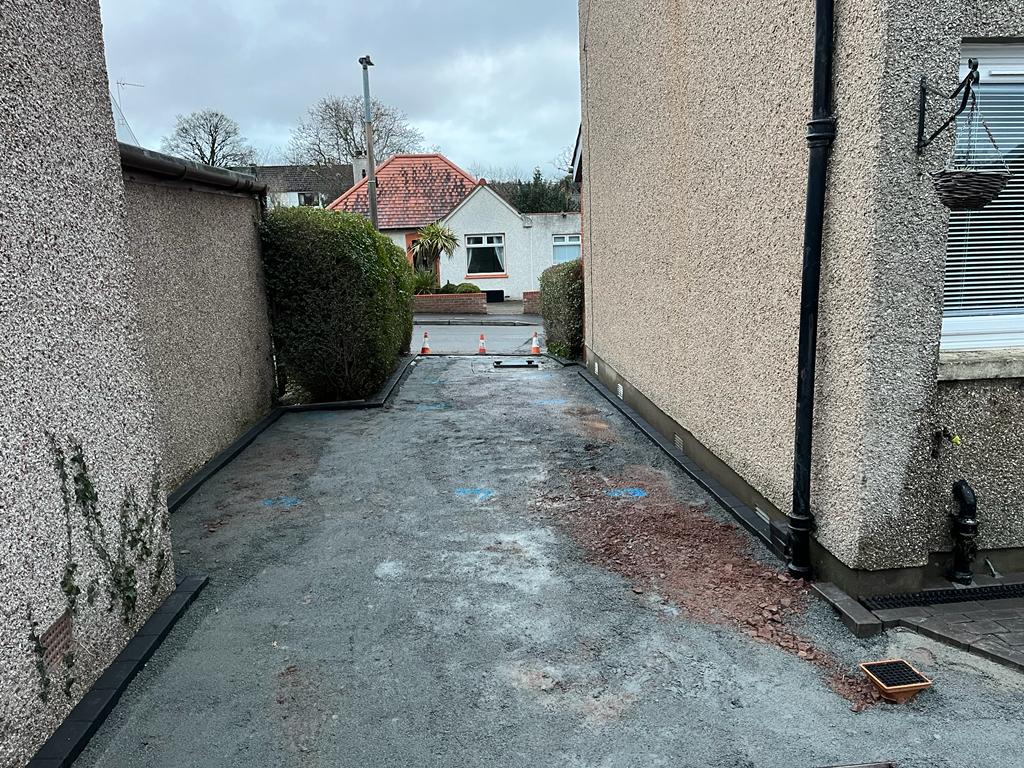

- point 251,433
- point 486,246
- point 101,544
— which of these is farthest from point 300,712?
point 486,246

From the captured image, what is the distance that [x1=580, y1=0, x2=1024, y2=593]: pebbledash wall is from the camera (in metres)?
3.31

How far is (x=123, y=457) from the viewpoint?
137 inches

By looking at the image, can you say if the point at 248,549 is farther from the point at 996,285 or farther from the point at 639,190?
the point at 639,190

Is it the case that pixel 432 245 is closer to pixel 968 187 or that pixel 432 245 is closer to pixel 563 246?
pixel 563 246

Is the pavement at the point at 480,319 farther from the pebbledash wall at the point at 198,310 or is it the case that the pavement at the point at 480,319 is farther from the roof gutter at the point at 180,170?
the roof gutter at the point at 180,170

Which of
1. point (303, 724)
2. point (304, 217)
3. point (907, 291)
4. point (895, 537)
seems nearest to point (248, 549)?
point (303, 724)

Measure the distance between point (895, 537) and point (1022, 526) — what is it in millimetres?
844

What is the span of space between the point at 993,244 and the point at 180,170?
617 centimetres

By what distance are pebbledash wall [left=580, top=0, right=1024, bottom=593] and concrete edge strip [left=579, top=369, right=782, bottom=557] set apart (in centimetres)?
12

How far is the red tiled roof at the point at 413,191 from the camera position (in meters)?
29.5

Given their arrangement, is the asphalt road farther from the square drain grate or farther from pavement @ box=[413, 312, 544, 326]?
the square drain grate

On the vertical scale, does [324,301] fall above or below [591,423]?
above

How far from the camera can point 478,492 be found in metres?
5.85

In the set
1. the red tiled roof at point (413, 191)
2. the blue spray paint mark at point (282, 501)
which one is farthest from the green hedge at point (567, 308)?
the red tiled roof at point (413, 191)
